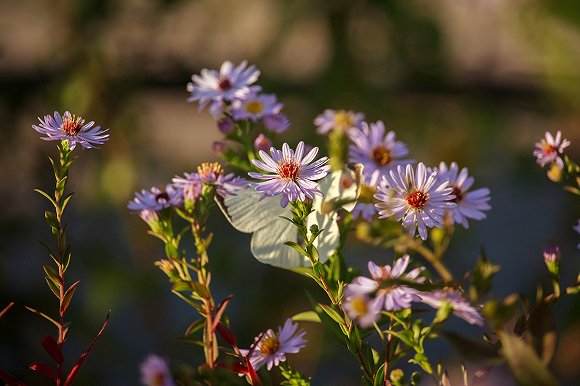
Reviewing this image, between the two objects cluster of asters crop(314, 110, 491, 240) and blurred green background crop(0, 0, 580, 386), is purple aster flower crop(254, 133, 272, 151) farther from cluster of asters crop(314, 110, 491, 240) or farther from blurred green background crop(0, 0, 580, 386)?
blurred green background crop(0, 0, 580, 386)

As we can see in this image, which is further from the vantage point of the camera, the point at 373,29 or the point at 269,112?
the point at 373,29

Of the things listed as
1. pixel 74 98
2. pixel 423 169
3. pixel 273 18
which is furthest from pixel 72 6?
pixel 423 169

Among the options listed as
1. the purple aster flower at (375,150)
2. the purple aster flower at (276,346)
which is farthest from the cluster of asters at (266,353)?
the purple aster flower at (375,150)

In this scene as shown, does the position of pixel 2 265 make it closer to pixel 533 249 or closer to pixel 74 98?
pixel 74 98

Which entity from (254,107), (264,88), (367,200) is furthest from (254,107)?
(264,88)

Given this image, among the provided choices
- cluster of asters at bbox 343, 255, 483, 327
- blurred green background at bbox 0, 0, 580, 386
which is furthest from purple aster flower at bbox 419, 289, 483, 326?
blurred green background at bbox 0, 0, 580, 386

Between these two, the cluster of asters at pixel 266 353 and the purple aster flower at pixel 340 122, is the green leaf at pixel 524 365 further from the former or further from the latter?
the purple aster flower at pixel 340 122

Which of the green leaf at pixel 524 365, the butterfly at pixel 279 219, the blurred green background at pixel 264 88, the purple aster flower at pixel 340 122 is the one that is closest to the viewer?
the green leaf at pixel 524 365
